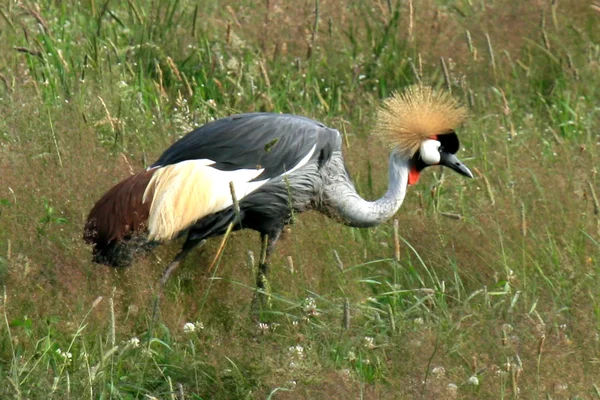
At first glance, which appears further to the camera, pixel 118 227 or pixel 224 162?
pixel 224 162

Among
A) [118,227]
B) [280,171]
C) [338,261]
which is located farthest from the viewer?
[280,171]

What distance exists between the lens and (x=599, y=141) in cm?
465

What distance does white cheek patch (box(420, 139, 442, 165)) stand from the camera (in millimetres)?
4047

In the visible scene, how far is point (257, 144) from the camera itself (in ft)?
12.1

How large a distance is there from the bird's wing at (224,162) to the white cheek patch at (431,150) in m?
0.34

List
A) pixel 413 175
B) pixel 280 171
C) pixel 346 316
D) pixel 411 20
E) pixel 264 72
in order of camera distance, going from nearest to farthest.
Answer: pixel 346 316 < pixel 280 171 < pixel 413 175 < pixel 264 72 < pixel 411 20

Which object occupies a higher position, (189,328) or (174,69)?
(174,69)

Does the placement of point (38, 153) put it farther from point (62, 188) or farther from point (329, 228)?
point (329, 228)

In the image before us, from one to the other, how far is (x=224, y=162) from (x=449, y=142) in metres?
0.80

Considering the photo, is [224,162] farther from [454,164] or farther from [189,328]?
[454,164]

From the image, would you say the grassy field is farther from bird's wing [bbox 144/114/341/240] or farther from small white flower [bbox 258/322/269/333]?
bird's wing [bbox 144/114/341/240]

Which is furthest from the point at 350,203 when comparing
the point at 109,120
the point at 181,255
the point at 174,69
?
the point at 174,69

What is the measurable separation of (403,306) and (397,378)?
0.64 metres

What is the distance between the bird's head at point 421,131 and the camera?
4.05 meters
